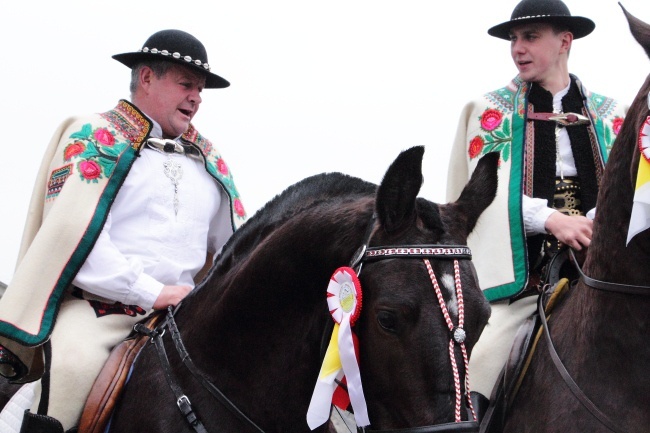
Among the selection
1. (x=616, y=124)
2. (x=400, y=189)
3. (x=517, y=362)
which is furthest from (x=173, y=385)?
(x=616, y=124)

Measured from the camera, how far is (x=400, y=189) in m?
3.23

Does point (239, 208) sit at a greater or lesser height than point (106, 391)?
greater

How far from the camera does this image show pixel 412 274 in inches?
→ 123

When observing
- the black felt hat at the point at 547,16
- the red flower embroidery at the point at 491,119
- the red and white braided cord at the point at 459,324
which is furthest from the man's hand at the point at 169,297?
the black felt hat at the point at 547,16

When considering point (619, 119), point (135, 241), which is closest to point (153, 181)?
point (135, 241)

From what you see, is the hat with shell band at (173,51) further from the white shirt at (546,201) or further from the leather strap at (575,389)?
the leather strap at (575,389)

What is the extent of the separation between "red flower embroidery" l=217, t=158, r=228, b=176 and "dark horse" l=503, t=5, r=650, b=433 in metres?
2.14

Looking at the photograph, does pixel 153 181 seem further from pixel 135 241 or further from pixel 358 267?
pixel 358 267

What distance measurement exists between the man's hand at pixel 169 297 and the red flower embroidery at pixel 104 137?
85cm

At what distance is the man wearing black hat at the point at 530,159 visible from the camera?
16.0 feet

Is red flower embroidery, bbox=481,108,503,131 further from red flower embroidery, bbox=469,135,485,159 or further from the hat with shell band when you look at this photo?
the hat with shell band

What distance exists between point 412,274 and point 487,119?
2.60 metres

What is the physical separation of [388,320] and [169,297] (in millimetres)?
1460

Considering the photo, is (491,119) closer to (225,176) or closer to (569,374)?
(225,176)
